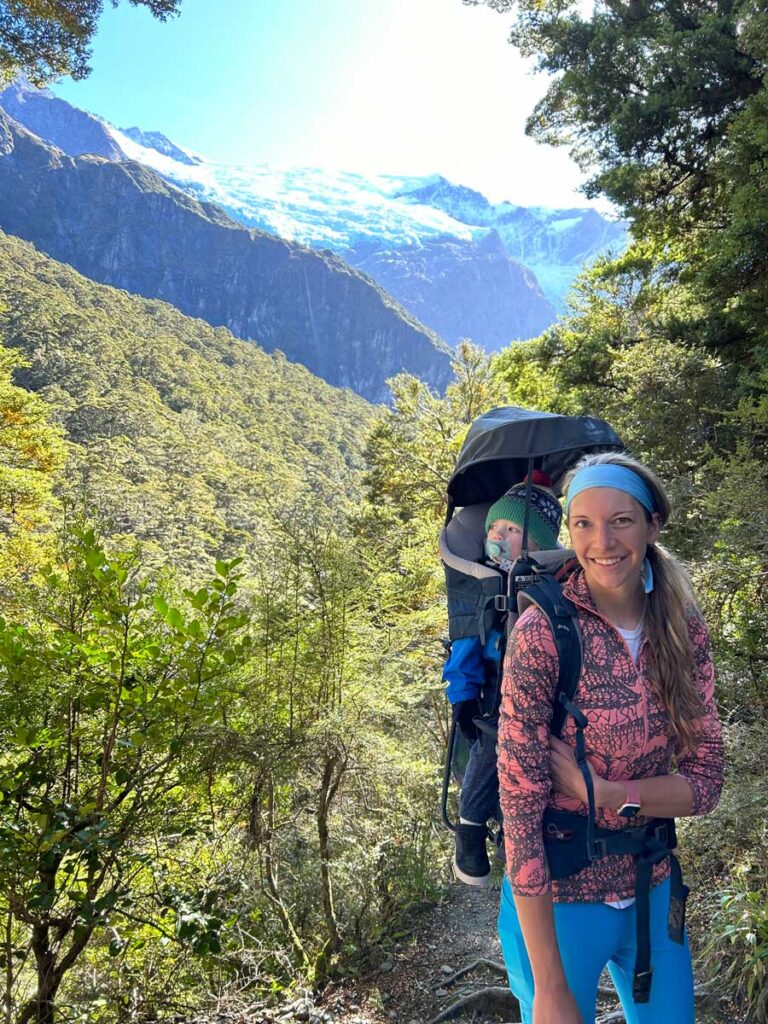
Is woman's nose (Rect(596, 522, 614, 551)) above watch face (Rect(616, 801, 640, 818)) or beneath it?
above

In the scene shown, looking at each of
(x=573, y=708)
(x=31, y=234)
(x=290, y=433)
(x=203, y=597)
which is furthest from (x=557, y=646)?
(x=31, y=234)

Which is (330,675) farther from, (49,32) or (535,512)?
(49,32)

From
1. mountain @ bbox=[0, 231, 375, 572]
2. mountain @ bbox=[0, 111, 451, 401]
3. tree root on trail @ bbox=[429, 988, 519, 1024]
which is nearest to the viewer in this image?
tree root on trail @ bbox=[429, 988, 519, 1024]

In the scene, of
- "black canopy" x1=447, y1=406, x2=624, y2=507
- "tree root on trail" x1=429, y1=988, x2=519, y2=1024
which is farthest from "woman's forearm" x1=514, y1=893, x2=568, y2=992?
"tree root on trail" x1=429, y1=988, x2=519, y2=1024

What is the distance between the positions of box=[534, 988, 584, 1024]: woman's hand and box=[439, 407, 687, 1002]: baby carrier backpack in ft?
0.65

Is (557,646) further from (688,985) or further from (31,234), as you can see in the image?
(31,234)

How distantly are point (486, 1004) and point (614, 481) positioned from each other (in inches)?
135

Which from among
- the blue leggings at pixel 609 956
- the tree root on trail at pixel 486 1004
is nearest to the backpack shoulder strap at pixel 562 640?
the blue leggings at pixel 609 956

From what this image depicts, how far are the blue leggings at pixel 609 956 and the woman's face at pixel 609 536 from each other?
691 millimetres

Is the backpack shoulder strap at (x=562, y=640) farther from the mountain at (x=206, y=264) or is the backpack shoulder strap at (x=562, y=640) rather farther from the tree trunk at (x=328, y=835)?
the mountain at (x=206, y=264)

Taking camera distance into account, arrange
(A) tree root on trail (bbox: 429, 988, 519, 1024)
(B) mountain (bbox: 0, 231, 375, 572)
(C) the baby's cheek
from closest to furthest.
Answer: (C) the baby's cheek → (A) tree root on trail (bbox: 429, 988, 519, 1024) → (B) mountain (bbox: 0, 231, 375, 572)

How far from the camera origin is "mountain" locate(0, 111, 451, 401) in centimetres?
14425

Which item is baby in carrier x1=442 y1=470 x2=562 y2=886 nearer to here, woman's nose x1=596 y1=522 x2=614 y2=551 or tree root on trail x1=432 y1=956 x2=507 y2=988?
woman's nose x1=596 y1=522 x2=614 y2=551

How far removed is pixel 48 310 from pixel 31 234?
99.3 meters
